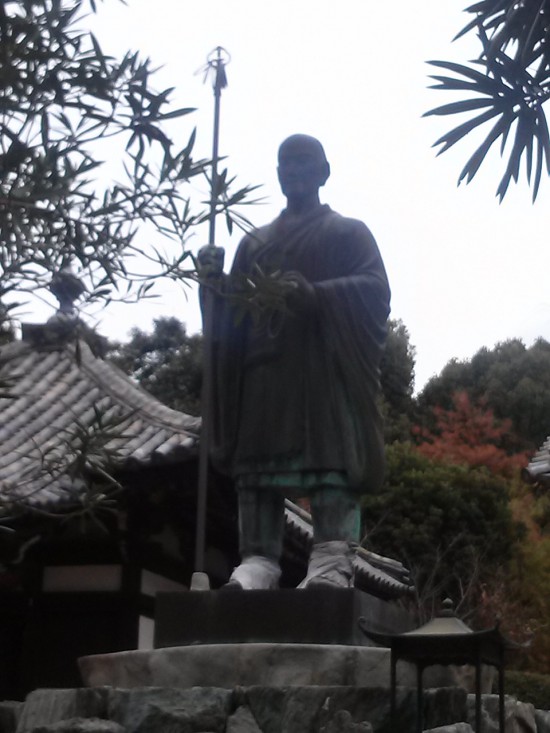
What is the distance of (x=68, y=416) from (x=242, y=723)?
6.85 metres

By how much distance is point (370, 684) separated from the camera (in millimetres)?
4895

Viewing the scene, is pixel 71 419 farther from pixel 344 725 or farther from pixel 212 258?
pixel 344 725

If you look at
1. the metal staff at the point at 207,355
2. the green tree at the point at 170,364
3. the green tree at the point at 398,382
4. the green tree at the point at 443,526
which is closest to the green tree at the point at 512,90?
the metal staff at the point at 207,355

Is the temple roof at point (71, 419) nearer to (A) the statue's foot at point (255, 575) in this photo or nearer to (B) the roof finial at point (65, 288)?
(A) the statue's foot at point (255, 575)

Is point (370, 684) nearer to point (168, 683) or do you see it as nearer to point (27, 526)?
point (168, 683)

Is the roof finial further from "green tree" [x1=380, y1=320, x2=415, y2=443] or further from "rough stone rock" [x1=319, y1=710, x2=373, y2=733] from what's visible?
"green tree" [x1=380, y1=320, x2=415, y2=443]

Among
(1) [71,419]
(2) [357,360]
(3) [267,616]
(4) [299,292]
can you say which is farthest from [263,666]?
(1) [71,419]

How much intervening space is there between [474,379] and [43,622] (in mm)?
28147

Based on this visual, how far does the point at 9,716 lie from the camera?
17.6 feet

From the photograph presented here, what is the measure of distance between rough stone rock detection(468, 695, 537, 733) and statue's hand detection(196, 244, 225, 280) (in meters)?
2.19

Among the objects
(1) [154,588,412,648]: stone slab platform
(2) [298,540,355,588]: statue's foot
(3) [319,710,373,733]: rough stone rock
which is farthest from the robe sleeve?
(3) [319,710,373,733]: rough stone rock

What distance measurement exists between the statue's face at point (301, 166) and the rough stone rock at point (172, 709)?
245cm

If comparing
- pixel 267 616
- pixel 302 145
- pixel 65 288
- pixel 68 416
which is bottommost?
pixel 267 616

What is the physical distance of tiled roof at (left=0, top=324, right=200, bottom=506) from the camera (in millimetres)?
9461
